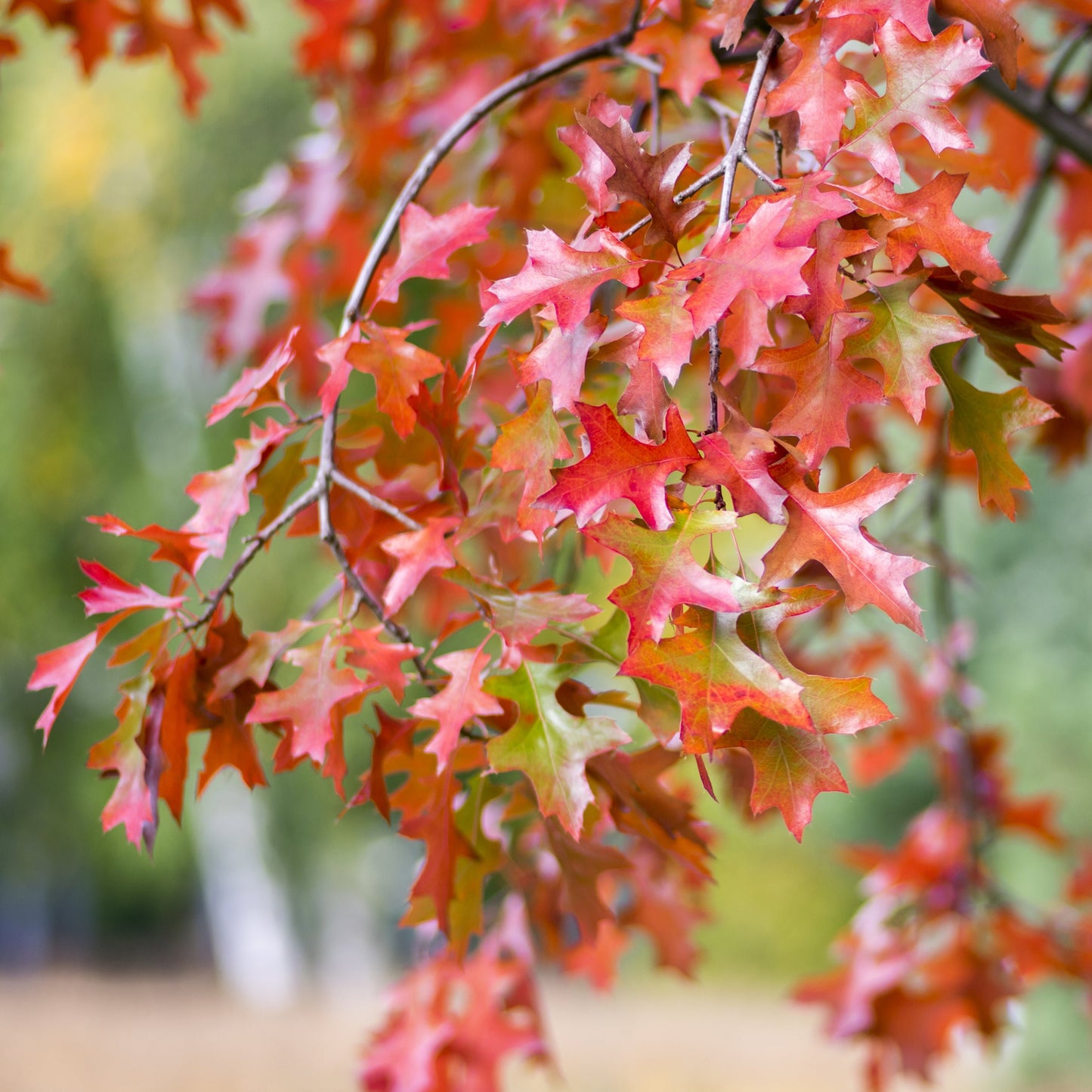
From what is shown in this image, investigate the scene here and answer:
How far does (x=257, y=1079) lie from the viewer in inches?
167

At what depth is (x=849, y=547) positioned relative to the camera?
549mm

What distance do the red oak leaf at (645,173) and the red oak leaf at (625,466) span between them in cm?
12

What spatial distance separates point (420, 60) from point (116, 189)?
14.7 feet

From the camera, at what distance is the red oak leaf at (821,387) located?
1.90 feet

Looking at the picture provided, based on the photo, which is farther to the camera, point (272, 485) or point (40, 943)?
point (40, 943)

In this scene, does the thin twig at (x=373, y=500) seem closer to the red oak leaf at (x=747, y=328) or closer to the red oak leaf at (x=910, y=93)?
the red oak leaf at (x=747, y=328)

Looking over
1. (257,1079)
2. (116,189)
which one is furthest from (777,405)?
(116,189)

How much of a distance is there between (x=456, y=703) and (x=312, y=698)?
10 centimetres

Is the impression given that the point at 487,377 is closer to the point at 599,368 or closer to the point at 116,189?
the point at 599,368

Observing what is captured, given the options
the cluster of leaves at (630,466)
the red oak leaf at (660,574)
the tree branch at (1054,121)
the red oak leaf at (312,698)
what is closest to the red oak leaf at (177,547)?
the cluster of leaves at (630,466)

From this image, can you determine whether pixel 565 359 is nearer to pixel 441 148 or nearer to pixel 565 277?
pixel 565 277

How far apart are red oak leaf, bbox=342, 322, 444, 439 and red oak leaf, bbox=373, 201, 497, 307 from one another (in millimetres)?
38

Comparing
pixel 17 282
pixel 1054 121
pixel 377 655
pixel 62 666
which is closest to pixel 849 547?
pixel 377 655

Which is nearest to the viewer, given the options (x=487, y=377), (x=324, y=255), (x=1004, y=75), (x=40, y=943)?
(x=1004, y=75)
